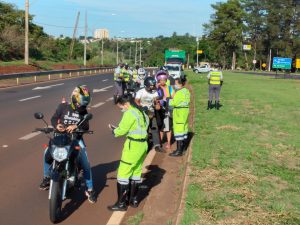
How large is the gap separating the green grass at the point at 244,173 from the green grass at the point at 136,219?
601mm

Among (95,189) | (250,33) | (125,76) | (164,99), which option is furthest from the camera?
(250,33)

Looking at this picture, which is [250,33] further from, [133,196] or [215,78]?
[133,196]

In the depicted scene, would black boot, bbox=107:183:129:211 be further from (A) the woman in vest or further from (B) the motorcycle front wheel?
(A) the woman in vest

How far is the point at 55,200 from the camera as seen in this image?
18.6 ft

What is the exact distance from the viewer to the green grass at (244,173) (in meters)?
5.95

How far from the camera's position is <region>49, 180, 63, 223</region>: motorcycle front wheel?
5.62 metres

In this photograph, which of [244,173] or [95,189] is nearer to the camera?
[95,189]

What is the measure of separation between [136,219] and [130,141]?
40.0 inches

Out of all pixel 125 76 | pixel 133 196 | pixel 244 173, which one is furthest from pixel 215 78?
pixel 133 196

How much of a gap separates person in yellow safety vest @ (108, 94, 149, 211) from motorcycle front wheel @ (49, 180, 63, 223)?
837mm

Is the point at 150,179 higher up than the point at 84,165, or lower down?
lower down

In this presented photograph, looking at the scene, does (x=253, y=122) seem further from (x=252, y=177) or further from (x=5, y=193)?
(x=5, y=193)

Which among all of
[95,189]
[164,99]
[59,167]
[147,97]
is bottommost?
[95,189]

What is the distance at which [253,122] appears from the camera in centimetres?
1475
